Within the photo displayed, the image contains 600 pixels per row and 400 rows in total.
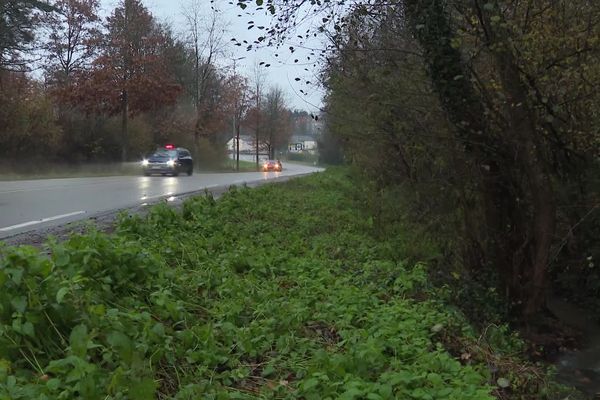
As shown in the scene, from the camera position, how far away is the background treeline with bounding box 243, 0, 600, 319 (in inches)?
286

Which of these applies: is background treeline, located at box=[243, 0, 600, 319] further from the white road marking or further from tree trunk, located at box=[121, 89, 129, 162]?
tree trunk, located at box=[121, 89, 129, 162]

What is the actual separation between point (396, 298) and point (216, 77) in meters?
51.2

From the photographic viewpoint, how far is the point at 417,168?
1114cm

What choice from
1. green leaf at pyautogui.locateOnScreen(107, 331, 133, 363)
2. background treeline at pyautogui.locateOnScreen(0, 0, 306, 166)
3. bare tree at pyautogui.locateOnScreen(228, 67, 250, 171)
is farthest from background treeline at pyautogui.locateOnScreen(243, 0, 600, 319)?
bare tree at pyautogui.locateOnScreen(228, 67, 250, 171)

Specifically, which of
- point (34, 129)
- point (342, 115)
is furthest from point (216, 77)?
point (342, 115)

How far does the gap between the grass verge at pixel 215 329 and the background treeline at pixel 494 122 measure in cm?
217

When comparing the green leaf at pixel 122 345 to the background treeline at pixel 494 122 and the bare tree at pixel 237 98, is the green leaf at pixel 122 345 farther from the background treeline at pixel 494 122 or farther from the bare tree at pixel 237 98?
the bare tree at pixel 237 98

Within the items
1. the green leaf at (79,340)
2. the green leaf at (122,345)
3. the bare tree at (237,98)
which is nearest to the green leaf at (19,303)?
the green leaf at (79,340)

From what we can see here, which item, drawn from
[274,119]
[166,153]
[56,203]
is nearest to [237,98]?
[274,119]

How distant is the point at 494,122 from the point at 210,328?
5.28 metres

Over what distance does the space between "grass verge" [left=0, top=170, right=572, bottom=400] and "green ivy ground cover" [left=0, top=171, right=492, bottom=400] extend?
1 centimetres

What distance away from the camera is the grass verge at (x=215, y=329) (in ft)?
11.2

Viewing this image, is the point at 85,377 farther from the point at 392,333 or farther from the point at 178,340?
the point at 392,333

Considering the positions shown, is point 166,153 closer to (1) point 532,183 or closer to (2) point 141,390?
(1) point 532,183
